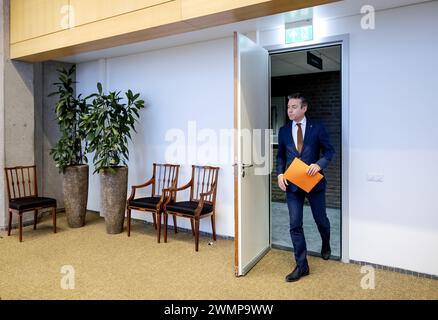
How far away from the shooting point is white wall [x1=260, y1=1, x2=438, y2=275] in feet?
10.2

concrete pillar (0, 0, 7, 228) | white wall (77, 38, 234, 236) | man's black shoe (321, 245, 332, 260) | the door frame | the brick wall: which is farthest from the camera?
the brick wall

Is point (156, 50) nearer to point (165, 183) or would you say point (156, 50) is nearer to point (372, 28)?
point (165, 183)

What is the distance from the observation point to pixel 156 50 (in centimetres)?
495

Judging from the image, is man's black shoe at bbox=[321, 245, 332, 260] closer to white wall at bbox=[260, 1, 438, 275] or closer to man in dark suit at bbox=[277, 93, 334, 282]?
white wall at bbox=[260, 1, 438, 275]

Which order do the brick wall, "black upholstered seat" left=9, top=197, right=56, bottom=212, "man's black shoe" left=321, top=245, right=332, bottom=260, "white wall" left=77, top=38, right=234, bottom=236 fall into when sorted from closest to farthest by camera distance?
"man's black shoe" left=321, top=245, right=332, bottom=260, "black upholstered seat" left=9, top=197, right=56, bottom=212, "white wall" left=77, top=38, right=234, bottom=236, the brick wall

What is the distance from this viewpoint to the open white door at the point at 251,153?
3.16 meters

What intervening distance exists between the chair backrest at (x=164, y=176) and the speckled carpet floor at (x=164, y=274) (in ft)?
2.64

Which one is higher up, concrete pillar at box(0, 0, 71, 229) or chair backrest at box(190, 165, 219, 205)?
concrete pillar at box(0, 0, 71, 229)

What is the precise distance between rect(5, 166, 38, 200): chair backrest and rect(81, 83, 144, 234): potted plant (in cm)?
107

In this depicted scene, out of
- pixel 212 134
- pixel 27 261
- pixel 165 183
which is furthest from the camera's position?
pixel 165 183

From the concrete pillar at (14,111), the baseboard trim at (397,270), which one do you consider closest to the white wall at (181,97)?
the concrete pillar at (14,111)

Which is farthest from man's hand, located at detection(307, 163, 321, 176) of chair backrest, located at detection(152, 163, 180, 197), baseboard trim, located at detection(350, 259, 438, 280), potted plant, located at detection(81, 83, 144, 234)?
potted plant, located at detection(81, 83, 144, 234)
